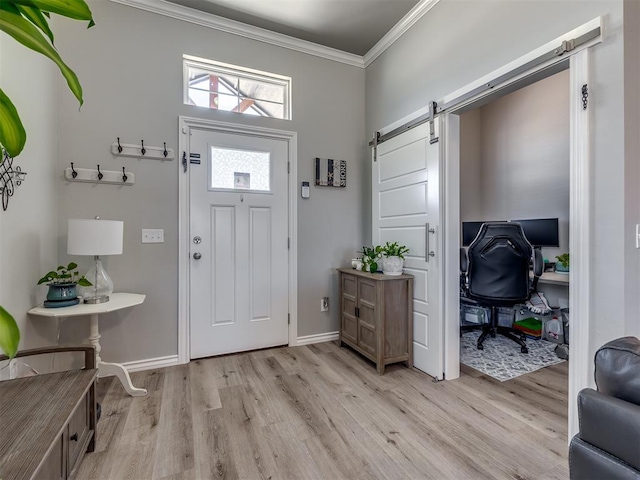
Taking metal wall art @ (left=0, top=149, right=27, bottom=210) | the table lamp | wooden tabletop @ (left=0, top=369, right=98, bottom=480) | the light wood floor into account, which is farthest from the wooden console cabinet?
metal wall art @ (left=0, top=149, right=27, bottom=210)

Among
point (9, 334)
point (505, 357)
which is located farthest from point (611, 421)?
point (505, 357)

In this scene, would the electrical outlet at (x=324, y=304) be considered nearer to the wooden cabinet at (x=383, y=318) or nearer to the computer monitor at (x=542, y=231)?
the wooden cabinet at (x=383, y=318)

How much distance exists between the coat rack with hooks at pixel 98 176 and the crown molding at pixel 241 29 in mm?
1325

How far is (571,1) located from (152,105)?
2791 millimetres

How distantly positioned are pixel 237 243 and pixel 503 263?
2423mm

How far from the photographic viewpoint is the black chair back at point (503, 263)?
2.82 metres

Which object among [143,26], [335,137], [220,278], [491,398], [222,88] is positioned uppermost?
[143,26]

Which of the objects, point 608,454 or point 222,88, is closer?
point 608,454

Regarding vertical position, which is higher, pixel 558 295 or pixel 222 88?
pixel 222 88

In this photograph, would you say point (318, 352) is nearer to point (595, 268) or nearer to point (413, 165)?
point (413, 165)

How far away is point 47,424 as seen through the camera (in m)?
1.03

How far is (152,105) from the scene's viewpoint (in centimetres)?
253

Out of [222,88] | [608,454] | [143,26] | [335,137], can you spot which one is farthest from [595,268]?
[143,26]

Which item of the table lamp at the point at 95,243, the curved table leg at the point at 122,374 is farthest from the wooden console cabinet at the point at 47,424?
the table lamp at the point at 95,243
